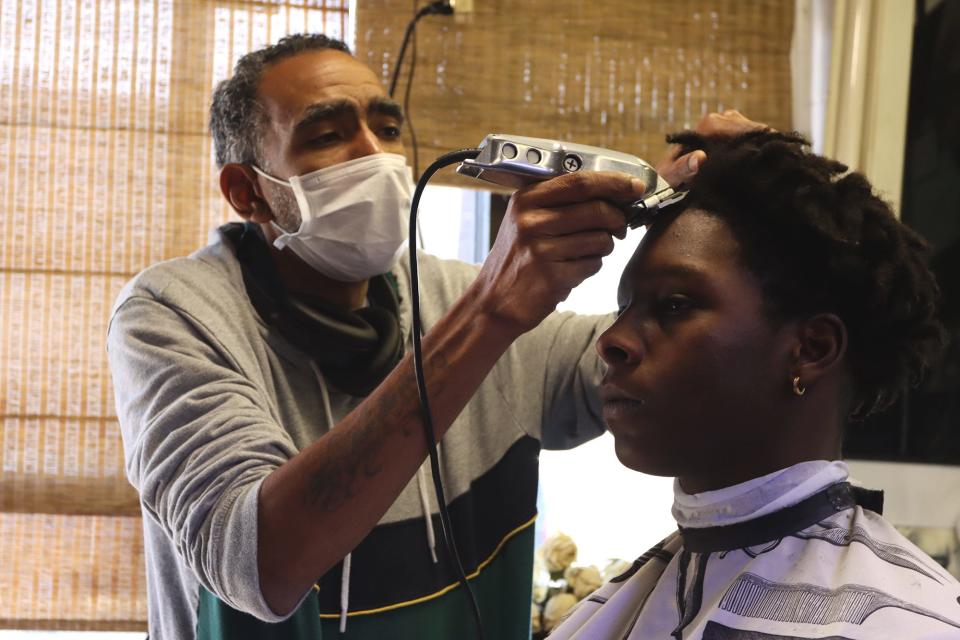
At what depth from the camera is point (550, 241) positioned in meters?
1.00

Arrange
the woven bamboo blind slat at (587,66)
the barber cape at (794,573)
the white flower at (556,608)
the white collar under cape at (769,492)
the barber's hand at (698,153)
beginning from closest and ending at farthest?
1. the barber cape at (794,573)
2. the white collar under cape at (769,492)
3. the barber's hand at (698,153)
4. the white flower at (556,608)
5. the woven bamboo blind slat at (587,66)

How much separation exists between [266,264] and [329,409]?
0.25 m

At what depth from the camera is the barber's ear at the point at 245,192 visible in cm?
163

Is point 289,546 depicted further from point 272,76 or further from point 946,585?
point 272,76

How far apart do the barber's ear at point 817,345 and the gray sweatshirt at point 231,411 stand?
1.73 feet

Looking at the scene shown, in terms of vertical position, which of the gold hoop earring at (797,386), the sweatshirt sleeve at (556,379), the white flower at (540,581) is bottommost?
the white flower at (540,581)

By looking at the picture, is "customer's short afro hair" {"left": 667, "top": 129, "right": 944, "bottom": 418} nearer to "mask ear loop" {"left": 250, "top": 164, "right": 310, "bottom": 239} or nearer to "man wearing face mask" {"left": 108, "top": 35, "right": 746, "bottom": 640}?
"man wearing face mask" {"left": 108, "top": 35, "right": 746, "bottom": 640}

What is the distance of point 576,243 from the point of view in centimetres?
99

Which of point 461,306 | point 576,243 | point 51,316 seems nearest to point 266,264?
point 461,306

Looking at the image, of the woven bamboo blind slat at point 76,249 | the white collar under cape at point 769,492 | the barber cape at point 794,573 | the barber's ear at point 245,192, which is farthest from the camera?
the woven bamboo blind slat at point 76,249

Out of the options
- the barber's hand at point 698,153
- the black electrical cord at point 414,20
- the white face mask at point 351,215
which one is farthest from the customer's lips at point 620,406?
the black electrical cord at point 414,20

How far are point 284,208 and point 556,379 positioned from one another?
1.70 ft

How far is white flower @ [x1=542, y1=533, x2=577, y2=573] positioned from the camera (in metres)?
2.08

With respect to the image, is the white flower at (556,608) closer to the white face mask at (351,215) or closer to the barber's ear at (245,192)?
the white face mask at (351,215)
